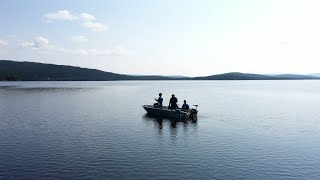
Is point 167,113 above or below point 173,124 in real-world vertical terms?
above

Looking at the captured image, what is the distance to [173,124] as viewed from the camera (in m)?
47.6

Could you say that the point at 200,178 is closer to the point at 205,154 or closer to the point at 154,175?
the point at 154,175

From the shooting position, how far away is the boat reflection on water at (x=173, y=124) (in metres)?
42.2

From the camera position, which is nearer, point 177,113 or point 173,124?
point 173,124

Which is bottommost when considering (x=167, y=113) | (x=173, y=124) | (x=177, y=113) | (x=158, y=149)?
(x=158, y=149)

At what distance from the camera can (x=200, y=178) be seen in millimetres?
23078

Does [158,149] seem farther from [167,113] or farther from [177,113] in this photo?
[167,113]

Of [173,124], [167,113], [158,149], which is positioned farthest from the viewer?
[167,113]

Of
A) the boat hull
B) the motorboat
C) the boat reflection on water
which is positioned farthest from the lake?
the boat hull

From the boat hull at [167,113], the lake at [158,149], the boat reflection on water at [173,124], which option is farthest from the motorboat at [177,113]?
the lake at [158,149]

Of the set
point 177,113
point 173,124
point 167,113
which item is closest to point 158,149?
point 173,124

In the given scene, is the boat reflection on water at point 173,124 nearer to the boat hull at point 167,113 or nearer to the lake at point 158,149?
the lake at point 158,149

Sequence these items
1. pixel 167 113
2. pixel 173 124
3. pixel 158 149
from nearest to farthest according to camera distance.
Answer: pixel 158 149 → pixel 173 124 → pixel 167 113

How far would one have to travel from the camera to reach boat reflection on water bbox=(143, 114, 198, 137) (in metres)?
42.2
